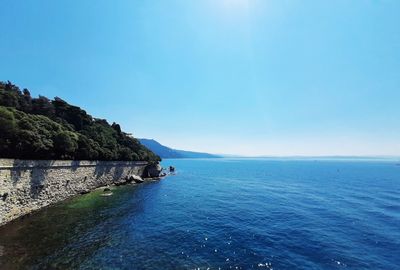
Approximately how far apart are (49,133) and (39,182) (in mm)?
10345

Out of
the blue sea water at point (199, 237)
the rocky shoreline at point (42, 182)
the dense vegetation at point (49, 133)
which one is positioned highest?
the dense vegetation at point (49, 133)

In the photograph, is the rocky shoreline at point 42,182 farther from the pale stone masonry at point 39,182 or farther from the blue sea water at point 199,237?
the blue sea water at point 199,237

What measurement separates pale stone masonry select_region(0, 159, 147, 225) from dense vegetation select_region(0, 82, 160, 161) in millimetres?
2902

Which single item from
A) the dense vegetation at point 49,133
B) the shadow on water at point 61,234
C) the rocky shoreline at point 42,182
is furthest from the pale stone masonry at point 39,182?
the dense vegetation at point 49,133

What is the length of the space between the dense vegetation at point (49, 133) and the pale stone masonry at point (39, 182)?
9.52 ft

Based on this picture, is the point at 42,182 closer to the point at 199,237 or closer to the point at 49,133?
the point at 49,133

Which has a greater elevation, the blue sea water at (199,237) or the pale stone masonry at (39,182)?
the pale stone masonry at (39,182)

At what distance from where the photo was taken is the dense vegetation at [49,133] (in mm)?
32688

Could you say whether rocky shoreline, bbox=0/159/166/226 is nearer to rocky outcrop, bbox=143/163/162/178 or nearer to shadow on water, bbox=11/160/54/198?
shadow on water, bbox=11/160/54/198

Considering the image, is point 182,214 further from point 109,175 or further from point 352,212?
point 109,175

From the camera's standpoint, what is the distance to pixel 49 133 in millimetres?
39688

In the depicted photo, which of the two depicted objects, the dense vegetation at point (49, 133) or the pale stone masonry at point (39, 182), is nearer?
the pale stone masonry at point (39, 182)

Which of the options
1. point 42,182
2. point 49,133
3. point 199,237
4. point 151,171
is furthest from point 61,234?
point 151,171

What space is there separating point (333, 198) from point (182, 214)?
32792 millimetres
